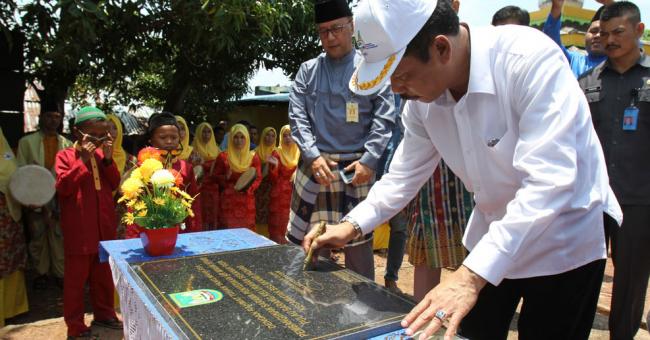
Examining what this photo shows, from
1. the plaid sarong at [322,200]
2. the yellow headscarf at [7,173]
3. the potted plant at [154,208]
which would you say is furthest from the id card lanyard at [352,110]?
the yellow headscarf at [7,173]

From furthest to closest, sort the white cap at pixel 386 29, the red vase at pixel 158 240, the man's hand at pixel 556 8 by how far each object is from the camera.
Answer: the man's hand at pixel 556 8
the red vase at pixel 158 240
the white cap at pixel 386 29

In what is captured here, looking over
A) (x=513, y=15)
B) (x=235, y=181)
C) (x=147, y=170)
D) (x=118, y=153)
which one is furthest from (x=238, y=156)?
(x=513, y=15)

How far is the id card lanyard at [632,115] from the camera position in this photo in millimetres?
2877

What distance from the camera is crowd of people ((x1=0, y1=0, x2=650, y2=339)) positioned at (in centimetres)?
132

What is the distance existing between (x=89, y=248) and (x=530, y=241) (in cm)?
320

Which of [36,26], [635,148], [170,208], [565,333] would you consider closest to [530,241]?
[565,333]

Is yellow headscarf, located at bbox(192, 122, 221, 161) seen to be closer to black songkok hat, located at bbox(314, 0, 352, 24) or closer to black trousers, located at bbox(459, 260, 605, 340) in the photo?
black songkok hat, located at bbox(314, 0, 352, 24)

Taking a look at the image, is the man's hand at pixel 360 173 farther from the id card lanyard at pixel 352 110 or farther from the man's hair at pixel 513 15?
the man's hair at pixel 513 15

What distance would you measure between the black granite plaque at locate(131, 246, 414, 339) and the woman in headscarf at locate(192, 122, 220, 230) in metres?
3.61

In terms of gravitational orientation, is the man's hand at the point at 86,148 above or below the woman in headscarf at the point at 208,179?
above

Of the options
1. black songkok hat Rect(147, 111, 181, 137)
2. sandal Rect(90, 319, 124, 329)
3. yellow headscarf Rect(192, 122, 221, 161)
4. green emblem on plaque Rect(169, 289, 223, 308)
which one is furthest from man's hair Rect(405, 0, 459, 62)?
A: yellow headscarf Rect(192, 122, 221, 161)

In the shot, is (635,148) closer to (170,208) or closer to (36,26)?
(170,208)

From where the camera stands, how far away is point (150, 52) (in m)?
6.98

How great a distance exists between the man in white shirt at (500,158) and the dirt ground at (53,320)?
2.05 m
